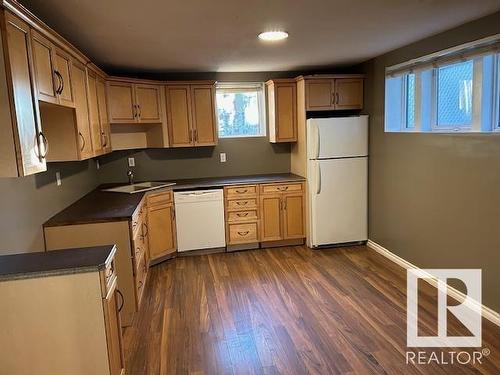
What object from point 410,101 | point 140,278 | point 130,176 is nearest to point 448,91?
point 410,101

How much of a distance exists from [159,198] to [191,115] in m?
1.13

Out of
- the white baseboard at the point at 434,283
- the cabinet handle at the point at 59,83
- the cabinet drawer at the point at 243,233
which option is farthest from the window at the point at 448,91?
the cabinet handle at the point at 59,83

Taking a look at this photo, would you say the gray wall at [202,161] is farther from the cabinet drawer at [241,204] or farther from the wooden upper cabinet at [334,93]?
the wooden upper cabinet at [334,93]

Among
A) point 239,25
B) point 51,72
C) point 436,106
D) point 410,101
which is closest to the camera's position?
point 51,72

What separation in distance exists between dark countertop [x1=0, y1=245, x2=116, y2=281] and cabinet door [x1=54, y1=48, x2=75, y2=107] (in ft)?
3.17

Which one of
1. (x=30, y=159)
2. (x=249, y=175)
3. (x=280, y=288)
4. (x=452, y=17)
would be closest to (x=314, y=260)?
(x=280, y=288)

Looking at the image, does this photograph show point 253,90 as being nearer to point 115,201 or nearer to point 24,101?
point 115,201

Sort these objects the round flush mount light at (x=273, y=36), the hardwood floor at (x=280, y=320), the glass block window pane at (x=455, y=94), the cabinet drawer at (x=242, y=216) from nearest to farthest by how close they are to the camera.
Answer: the hardwood floor at (x=280, y=320), the round flush mount light at (x=273, y=36), the glass block window pane at (x=455, y=94), the cabinet drawer at (x=242, y=216)

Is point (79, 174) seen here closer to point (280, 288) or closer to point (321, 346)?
point (280, 288)

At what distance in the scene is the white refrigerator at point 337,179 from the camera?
4.30m

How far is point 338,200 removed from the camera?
4.44 meters

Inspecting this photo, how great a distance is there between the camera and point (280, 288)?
3.46 metres

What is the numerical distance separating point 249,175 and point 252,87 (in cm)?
117

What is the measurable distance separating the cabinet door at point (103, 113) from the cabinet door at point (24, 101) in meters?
1.73
